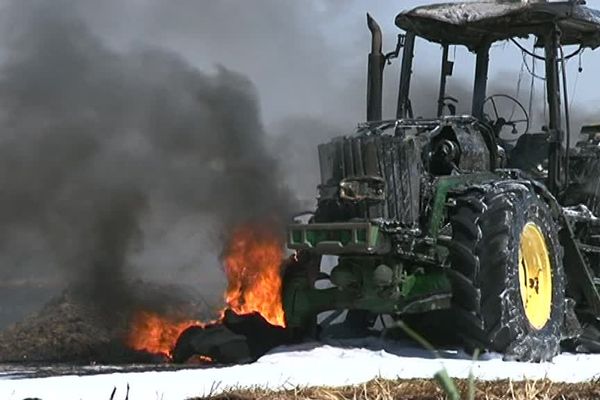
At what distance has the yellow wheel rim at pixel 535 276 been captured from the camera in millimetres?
9461

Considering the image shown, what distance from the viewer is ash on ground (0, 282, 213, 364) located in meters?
10.1

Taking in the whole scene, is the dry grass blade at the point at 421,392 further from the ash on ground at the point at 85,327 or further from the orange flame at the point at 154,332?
the orange flame at the point at 154,332

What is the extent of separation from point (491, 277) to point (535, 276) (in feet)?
3.34

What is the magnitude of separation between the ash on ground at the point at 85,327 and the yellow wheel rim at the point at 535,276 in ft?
11.4

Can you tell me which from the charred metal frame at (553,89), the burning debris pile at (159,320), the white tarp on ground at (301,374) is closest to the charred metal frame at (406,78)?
the charred metal frame at (553,89)

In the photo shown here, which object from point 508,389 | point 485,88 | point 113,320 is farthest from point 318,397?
point 485,88

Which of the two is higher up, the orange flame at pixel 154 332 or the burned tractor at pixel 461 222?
the burned tractor at pixel 461 222

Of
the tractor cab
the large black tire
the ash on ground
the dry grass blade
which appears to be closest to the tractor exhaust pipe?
the tractor cab

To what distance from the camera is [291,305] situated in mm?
10062

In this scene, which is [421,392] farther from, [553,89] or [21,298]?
[21,298]

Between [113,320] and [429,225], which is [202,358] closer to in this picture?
[113,320]

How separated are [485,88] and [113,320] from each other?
477cm

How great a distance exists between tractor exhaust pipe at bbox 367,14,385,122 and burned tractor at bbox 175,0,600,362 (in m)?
0.02

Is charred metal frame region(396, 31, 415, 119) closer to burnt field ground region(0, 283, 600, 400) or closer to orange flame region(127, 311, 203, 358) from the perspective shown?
burnt field ground region(0, 283, 600, 400)
